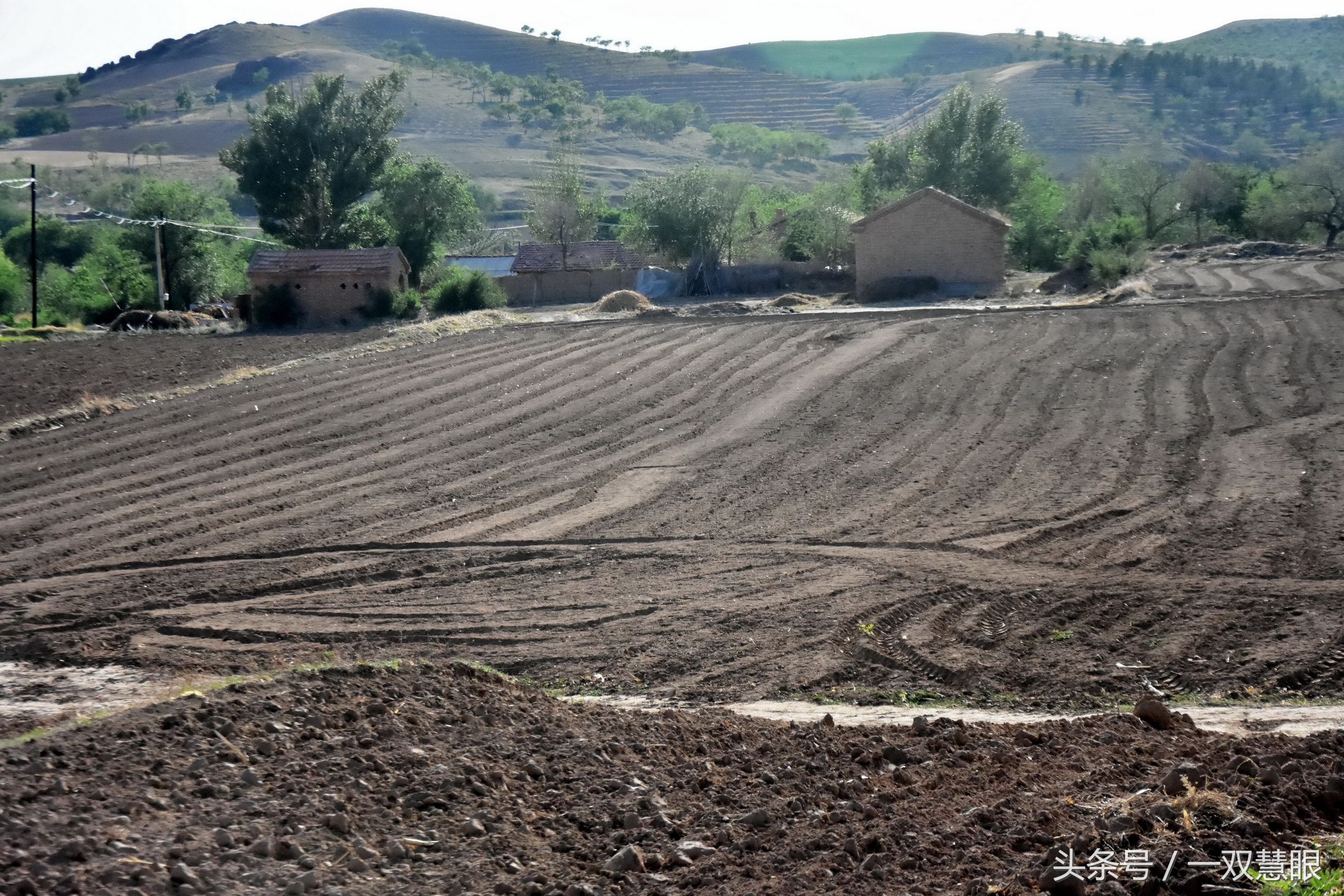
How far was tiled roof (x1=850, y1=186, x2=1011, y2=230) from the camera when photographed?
146 ft

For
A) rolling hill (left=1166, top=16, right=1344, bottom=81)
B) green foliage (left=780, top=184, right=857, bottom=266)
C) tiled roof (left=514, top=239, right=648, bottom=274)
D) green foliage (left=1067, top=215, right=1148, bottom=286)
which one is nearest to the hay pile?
tiled roof (left=514, top=239, right=648, bottom=274)

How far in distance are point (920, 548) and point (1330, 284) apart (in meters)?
29.4

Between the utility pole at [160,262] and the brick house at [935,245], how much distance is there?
100ft

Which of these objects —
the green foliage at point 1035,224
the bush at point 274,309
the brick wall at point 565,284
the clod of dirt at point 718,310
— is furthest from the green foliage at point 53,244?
the green foliage at point 1035,224

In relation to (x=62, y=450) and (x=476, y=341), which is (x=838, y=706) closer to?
(x=62, y=450)

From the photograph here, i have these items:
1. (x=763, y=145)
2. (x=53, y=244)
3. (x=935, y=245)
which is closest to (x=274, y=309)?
(x=935, y=245)

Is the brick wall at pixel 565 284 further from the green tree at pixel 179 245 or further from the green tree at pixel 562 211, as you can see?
the green tree at pixel 179 245

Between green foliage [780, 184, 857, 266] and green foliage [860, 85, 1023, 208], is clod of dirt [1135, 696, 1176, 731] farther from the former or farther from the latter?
green foliage [860, 85, 1023, 208]

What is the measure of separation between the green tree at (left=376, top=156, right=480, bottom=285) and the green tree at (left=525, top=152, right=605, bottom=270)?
5.40 meters

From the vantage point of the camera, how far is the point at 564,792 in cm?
580

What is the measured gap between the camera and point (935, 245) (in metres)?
45.2

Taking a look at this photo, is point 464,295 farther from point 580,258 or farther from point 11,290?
point 11,290

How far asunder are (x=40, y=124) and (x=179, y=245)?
121 metres

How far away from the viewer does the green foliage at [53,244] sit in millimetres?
75562
